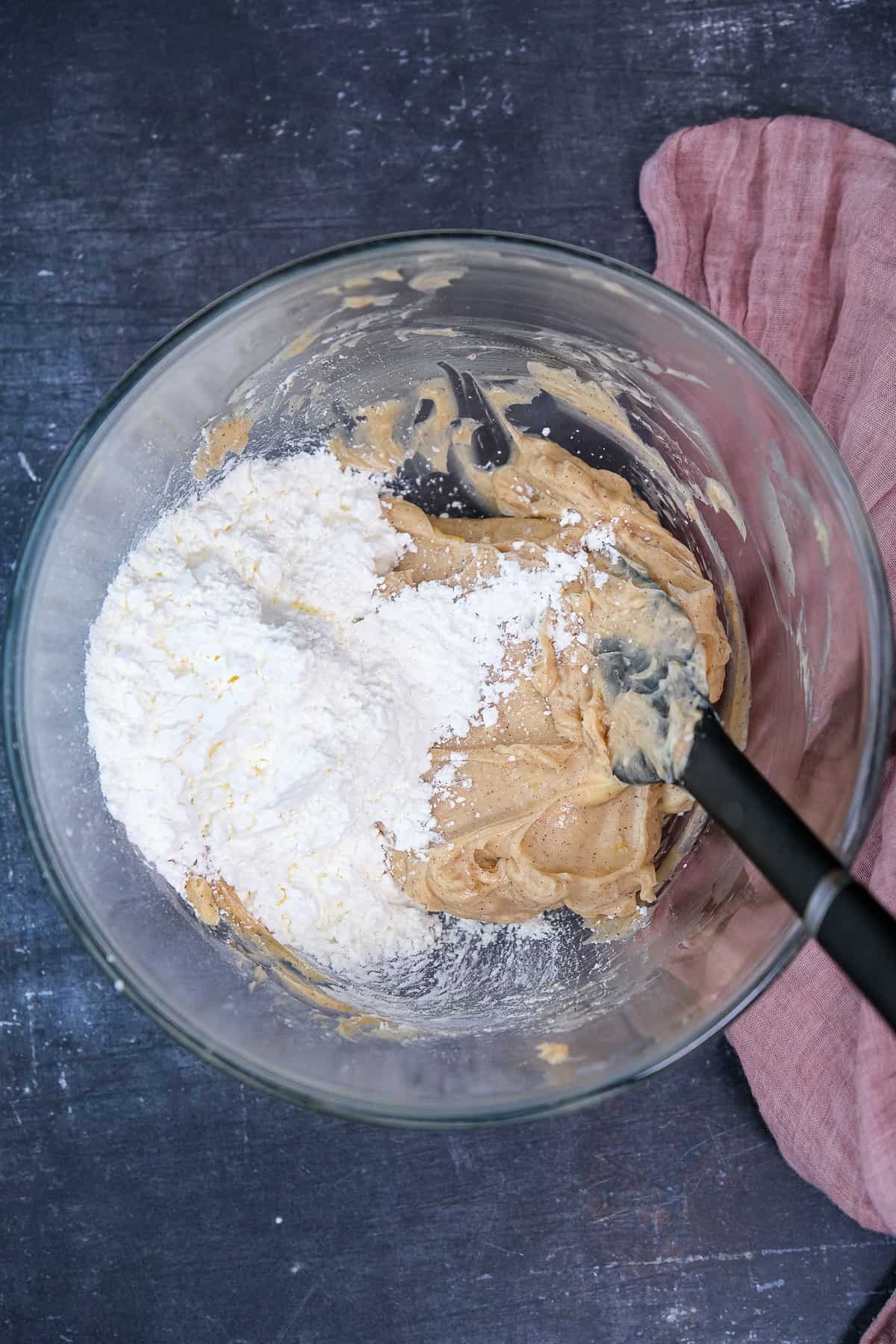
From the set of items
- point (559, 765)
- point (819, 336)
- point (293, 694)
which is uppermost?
point (819, 336)

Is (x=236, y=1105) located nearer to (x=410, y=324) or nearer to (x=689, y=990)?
(x=689, y=990)

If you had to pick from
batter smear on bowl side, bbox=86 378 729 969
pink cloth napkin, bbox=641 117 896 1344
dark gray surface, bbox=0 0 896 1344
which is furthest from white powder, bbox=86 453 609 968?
pink cloth napkin, bbox=641 117 896 1344

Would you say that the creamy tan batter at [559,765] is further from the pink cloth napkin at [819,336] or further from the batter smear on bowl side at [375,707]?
the pink cloth napkin at [819,336]

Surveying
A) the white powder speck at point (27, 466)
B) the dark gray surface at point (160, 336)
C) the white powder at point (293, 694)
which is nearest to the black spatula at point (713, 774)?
the white powder at point (293, 694)

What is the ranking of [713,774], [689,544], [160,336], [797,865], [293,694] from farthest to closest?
[160,336], [689,544], [293,694], [713,774], [797,865]

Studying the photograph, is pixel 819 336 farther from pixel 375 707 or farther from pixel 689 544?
pixel 375 707

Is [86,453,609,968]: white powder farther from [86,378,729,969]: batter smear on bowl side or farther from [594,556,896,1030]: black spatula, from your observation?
[594,556,896,1030]: black spatula

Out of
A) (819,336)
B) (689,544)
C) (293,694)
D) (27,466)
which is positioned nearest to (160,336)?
(27,466)
